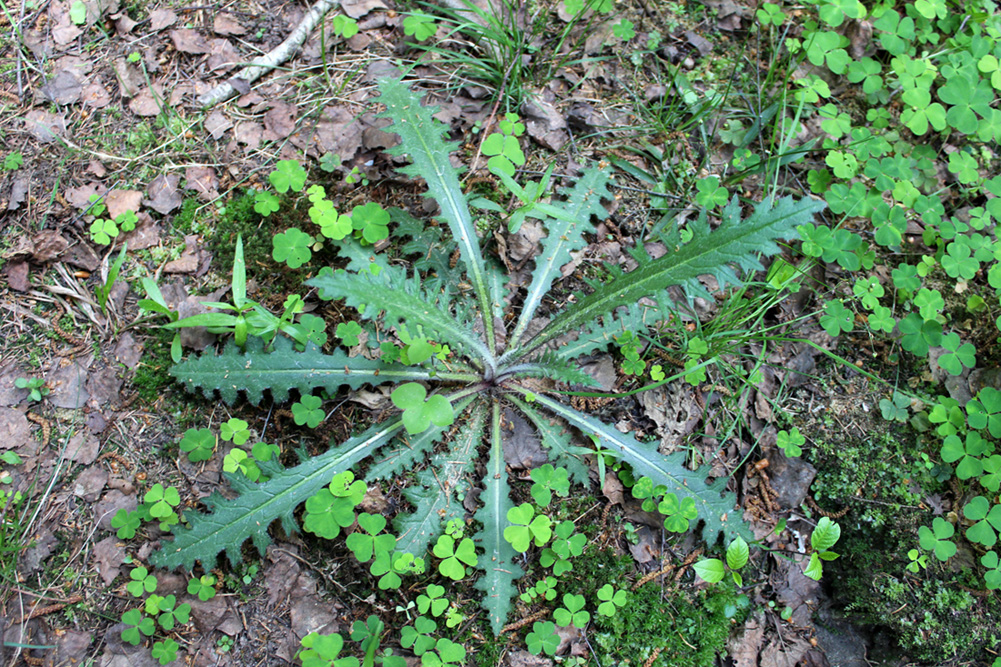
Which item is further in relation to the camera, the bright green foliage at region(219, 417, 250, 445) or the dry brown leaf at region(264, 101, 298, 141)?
the dry brown leaf at region(264, 101, 298, 141)

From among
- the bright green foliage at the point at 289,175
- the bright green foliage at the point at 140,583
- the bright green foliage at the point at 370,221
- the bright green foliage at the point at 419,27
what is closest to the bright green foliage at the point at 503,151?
the bright green foliage at the point at 370,221

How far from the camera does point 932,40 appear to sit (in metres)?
3.44

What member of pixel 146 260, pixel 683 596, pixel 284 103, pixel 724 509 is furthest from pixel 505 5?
pixel 683 596

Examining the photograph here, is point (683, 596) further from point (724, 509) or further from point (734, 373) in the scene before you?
point (734, 373)

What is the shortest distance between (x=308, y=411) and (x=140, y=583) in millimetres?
950

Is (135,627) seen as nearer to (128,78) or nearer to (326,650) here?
(326,650)

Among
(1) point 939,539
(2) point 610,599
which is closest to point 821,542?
(1) point 939,539

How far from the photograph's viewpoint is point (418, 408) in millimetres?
2240

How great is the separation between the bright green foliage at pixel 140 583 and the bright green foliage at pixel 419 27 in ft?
9.51

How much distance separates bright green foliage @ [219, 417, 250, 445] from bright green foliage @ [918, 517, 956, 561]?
3055 mm

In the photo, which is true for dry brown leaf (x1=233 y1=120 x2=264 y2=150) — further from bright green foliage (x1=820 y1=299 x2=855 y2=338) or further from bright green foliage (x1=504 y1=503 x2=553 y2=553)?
bright green foliage (x1=820 y1=299 x2=855 y2=338)

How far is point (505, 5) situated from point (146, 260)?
7.79ft

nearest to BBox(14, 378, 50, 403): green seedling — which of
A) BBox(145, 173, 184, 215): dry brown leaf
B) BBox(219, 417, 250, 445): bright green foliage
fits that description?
BBox(219, 417, 250, 445): bright green foliage

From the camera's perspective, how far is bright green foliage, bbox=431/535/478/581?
249cm
